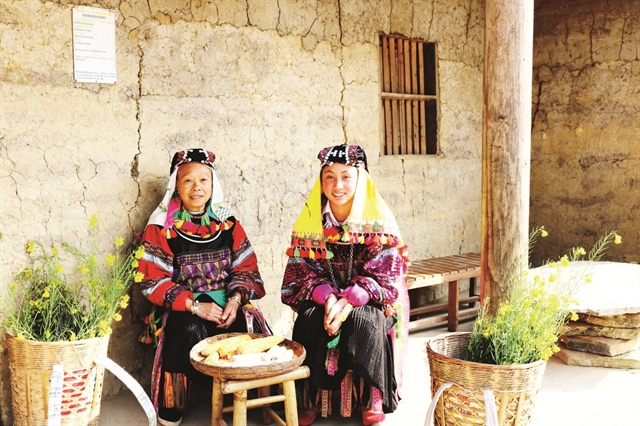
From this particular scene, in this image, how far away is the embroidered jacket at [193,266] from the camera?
4156mm

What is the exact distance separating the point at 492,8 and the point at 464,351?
182cm

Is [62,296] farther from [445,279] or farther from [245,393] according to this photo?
[445,279]

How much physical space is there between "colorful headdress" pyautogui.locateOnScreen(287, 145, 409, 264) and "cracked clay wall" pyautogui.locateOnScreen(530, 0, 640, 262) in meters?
3.75

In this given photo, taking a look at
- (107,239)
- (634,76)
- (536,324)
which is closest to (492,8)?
(536,324)

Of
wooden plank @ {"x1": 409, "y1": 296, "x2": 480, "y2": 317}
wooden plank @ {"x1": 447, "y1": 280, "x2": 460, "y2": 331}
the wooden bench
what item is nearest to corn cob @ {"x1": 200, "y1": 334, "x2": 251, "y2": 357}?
the wooden bench

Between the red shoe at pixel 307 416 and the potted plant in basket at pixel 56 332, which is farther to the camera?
the red shoe at pixel 307 416

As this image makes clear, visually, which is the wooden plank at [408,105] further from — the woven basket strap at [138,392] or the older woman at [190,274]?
the woven basket strap at [138,392]

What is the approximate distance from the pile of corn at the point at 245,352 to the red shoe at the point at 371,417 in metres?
0.76

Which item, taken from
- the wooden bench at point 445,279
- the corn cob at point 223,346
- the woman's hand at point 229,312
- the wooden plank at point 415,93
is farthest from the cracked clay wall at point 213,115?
the corn cob at point 223,346

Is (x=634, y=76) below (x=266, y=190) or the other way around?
the other way around

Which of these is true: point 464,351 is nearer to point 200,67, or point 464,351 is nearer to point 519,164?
point 519,164

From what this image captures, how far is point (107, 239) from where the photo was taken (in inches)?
173

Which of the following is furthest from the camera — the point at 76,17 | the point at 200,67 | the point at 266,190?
the point at 266,190

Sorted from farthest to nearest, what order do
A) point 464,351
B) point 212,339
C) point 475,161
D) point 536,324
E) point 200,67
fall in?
1. point 475,161
2. point 200,67
3. point 212,339
4. point 464,351
5. point 536,324
